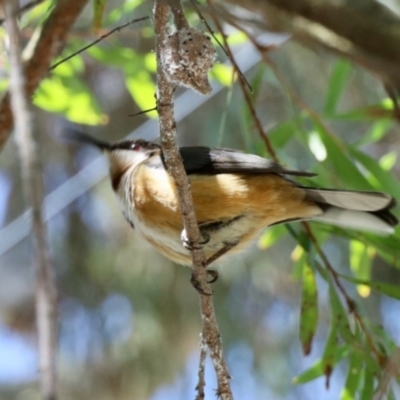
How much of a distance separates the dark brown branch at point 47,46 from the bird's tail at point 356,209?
98 centimetres

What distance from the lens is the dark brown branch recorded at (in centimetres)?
236

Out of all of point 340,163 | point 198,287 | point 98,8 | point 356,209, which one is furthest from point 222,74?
point 198,287

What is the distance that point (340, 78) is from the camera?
116 inches

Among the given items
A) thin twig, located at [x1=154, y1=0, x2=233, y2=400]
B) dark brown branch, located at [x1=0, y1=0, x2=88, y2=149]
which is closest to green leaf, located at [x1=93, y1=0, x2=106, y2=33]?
dark brown branch, located at [x1=0, y1=0, x2=88, y2=149]

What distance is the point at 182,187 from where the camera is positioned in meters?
1.74

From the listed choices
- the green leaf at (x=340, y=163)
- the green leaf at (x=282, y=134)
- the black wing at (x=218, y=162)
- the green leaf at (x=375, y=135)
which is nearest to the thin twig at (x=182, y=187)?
the black wing at (x=218, y=162)

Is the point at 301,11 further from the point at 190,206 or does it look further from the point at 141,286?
the point at 141,286

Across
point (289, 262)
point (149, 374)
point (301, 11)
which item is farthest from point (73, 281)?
point (301, 11)

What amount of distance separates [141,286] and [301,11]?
11.9 feet

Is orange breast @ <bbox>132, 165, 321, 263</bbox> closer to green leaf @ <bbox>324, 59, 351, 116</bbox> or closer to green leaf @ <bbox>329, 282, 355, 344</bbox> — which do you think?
green leaf @ <bbox>329, 282, 355, 344</bbox>

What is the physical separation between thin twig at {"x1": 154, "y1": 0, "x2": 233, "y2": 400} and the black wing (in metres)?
0.49

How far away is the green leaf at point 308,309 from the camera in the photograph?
2.49 m

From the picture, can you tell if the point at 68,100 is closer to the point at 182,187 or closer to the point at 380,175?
the point at 380,175

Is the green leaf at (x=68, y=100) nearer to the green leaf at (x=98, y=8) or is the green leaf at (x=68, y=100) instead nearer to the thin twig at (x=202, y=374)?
the green leaf at (x=98, y=8)
